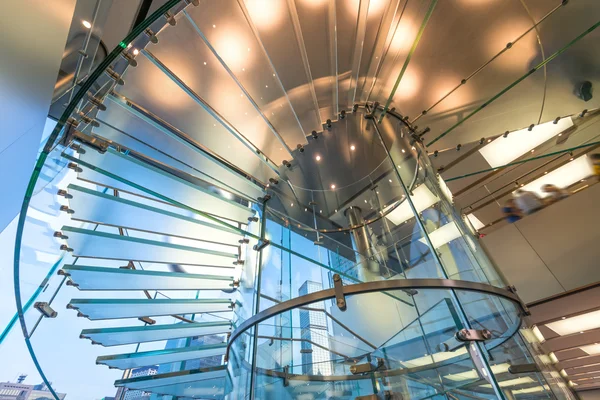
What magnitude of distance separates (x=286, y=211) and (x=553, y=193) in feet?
12.1

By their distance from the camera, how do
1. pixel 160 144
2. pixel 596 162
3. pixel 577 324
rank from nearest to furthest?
1. pixel 160 144
2. pixel 596 162
3. pixel 577 324

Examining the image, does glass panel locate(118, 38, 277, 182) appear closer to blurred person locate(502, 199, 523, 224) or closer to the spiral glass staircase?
the spiral glass staircase

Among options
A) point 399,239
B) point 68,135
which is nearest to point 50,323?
point 68,135

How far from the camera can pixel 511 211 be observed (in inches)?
158

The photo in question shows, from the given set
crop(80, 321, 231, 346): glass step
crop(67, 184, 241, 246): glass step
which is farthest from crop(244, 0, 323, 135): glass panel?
crop(80, 321, 231, 346): glass step

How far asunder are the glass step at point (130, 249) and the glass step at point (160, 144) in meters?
0.66

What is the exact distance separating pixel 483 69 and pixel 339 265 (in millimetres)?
2064

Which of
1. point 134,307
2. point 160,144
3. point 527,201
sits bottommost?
point 134,307

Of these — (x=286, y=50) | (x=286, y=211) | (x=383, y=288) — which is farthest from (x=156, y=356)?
(x=286, y=50)

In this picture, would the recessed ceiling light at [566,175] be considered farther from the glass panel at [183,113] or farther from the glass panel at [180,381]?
the glass panel at [180,381]

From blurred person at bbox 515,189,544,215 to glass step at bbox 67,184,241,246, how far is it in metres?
3.96

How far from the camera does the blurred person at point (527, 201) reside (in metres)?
3.87

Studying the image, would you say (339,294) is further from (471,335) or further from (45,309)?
(45,309)

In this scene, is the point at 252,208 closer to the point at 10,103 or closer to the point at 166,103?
the point at 166,103
